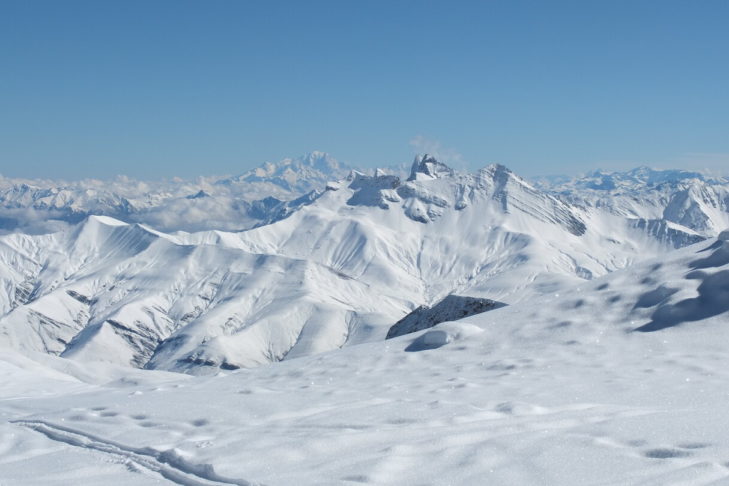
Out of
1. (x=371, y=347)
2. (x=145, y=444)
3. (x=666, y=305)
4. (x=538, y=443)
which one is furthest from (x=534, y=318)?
(x=145, y=444)

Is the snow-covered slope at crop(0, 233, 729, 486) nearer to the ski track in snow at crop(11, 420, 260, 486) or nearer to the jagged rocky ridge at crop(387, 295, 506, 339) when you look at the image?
the ski track in snow at crop(11, 420, 260, 486)

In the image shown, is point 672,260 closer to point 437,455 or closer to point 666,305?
point 666,305

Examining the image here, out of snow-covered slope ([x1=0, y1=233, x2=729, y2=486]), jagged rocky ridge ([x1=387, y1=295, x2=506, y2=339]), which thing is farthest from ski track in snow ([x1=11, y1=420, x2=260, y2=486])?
jagged rocky ridge ([x1=387, y1=295, x2=506, y2=339])

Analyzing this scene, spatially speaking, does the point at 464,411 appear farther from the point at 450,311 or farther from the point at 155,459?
the point at 450,311

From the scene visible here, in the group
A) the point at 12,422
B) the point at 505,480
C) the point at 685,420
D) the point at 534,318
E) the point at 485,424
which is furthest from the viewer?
the point at 534,318

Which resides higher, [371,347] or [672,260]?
[672,260]

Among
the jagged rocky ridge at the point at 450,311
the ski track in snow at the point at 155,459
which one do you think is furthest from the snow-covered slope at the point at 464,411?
the jagged rocky ridge at the point at 450,311

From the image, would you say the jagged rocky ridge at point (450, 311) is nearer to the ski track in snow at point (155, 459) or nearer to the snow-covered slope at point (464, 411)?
the snow-covered slope at point (464, 411)
